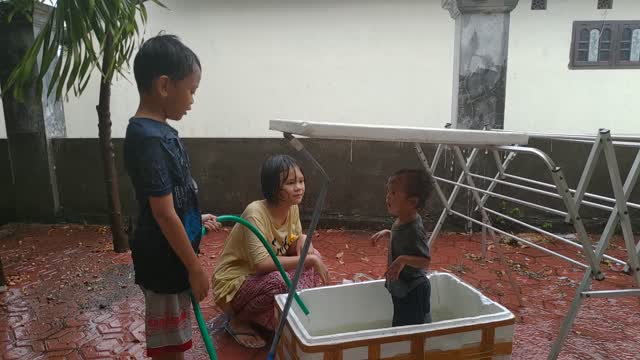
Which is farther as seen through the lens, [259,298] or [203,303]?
[203,303]

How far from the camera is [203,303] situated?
3.15 metres

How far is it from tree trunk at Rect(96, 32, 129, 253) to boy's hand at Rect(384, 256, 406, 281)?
2.82 metres

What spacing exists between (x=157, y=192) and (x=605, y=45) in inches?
282

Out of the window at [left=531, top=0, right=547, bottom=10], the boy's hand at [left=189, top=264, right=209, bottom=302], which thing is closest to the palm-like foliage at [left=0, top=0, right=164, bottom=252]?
the boy's hand at [left=189, top=264, right=209, bottom=302]

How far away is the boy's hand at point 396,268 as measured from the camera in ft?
6.39

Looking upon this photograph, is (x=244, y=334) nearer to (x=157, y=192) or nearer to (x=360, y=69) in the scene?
(x=157, y=192)

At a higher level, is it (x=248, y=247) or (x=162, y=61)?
(x=162, y=61)

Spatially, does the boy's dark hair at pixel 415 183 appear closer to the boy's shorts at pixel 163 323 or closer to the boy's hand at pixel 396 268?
the boy's hand at pixel 396 268

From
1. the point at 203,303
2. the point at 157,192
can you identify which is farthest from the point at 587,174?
the point at 203,303

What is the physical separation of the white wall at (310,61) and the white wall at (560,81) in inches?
43.7

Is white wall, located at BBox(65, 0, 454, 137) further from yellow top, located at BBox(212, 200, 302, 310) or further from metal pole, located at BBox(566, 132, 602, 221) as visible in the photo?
metal pole, located at BBox(566, 132, 602, 221)

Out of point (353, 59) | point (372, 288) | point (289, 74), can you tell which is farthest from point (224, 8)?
point (372, 288)

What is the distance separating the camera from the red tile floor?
100 inches

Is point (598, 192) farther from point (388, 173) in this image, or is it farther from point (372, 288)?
point (372, 288)
